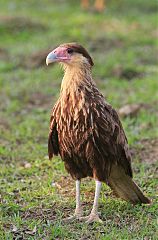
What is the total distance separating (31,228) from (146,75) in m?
6.87

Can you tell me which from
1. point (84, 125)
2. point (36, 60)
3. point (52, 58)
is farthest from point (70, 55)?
point (36, 60)

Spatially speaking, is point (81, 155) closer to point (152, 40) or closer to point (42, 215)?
point (42, 215)

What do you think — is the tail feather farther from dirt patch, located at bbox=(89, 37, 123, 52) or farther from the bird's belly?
dirt patch, located at bbox=(89, 37, 123, 52)

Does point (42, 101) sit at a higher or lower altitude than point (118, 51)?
lower

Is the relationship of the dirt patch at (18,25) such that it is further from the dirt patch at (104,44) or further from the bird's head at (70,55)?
the bird's head at (70,55)

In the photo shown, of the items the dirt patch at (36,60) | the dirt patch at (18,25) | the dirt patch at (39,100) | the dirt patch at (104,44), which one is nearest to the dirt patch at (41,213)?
the dirt patch at (39,100)

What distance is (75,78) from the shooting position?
17.5 ft

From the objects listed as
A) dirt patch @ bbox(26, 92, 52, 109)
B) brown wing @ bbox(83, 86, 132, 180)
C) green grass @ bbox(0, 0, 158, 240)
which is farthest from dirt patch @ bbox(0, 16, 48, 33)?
brown wing @ bbox(83, 86, 132, 180)

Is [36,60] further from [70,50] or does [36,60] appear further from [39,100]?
[70,50]

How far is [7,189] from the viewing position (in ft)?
20.9

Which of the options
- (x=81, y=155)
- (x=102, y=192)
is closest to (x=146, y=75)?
(x=102, y=192)

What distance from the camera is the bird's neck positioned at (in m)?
5.32

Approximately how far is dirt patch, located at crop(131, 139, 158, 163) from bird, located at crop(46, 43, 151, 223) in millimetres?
1802

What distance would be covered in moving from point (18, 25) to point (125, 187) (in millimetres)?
10374
